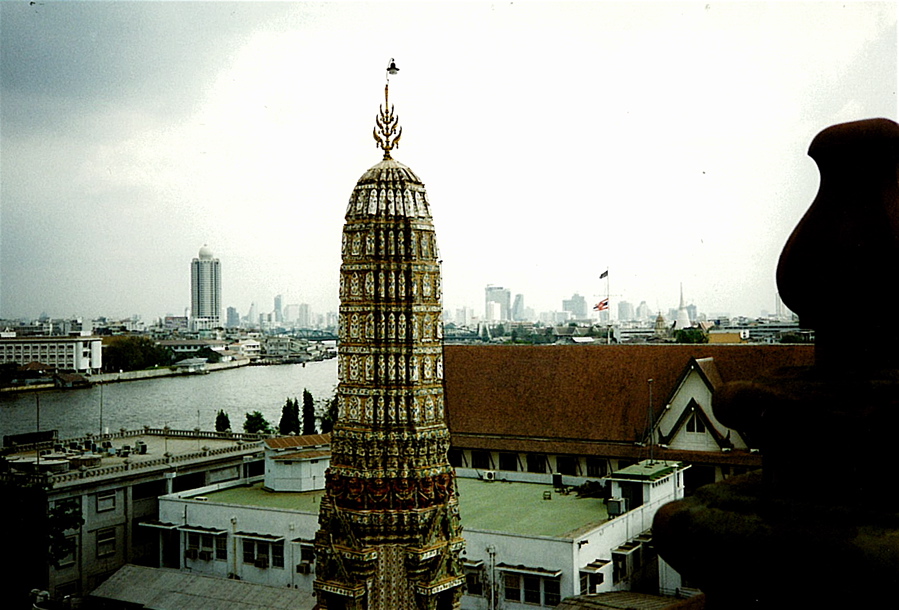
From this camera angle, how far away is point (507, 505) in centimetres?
1830

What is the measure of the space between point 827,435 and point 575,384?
71.8 feet

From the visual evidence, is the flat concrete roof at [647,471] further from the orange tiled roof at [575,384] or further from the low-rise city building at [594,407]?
the orange tiled roof at [575,384]

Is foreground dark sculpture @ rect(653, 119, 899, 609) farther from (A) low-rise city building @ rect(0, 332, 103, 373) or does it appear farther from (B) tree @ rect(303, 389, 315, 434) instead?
(A) low-rise city building @ rect(0, 332, 103, 373)

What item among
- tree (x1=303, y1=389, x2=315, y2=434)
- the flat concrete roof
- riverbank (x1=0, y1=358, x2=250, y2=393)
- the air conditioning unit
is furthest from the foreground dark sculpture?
riverbank (x1=0, y1=358, x2=250, y2=393)

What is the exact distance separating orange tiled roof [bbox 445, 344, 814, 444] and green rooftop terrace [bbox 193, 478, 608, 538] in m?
2.06

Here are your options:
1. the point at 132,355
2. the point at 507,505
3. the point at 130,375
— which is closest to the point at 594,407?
the point at 507,505

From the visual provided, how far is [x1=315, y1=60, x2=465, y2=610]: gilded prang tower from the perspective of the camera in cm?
954

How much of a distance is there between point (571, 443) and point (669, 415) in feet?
7.64

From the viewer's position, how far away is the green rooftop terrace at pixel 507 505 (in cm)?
1644

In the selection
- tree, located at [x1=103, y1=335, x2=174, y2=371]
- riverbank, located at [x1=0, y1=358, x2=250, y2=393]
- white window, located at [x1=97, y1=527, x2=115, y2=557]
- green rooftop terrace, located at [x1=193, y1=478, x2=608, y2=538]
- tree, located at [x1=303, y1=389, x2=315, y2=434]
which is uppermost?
tree, located at [x1=103, y1=335, x2=174, y2=371]

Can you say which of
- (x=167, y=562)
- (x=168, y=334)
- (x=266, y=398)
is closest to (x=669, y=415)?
(x=167, y=562)

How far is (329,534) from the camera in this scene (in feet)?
31.9

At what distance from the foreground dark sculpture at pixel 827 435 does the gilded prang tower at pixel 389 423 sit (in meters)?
8.39

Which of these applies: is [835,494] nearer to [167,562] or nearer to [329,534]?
[329,534]
